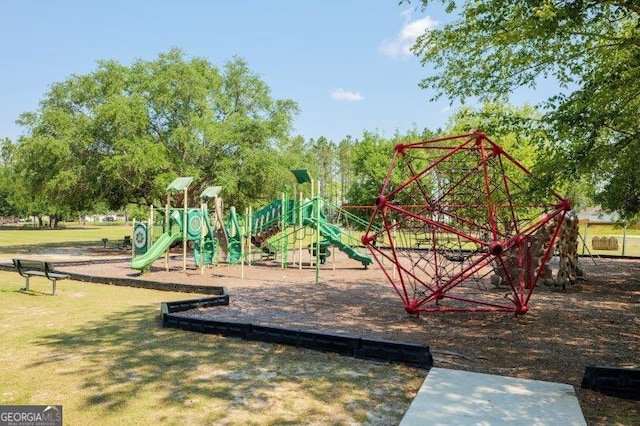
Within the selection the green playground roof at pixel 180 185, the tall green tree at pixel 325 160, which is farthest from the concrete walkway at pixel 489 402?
the tall green tree at pixel 325 160

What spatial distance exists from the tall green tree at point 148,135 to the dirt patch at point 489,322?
10644 millimetres

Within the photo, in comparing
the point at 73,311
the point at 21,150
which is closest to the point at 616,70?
the point at 73,311

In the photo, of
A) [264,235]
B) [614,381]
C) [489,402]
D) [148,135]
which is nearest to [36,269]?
[264,235]

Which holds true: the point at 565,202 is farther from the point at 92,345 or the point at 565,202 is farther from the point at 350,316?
the point at 92,345

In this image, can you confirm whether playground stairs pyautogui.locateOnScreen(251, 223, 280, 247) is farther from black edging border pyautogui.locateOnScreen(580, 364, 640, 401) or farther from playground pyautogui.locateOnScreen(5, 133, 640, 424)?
black edging border pyautogui.locateOnScreen(580, 364, 640, 401)

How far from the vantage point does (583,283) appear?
15023 millimetres

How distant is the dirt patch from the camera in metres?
6.07

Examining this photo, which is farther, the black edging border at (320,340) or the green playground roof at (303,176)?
the green playground roof at (303,176)

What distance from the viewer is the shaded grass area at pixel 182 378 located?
14.9 ft

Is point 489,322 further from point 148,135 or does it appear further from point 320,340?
point 148,135

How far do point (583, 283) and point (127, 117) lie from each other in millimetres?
22160

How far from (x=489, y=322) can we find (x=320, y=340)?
3773mm

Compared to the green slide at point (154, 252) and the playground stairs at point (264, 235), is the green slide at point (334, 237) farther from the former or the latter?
the green slide at point (154, 252)

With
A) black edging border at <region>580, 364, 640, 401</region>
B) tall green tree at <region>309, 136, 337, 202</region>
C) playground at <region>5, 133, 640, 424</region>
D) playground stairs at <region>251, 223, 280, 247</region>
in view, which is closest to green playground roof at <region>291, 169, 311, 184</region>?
playground at <region>5, 133, 640, 424</region>
